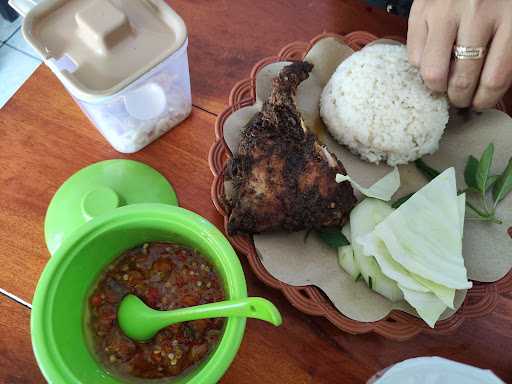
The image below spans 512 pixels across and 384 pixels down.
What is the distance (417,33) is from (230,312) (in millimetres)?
773

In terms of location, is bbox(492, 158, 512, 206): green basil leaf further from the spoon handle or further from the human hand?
the spoon handle

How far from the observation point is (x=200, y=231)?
82cm

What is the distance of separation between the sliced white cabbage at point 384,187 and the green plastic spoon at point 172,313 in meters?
0.43

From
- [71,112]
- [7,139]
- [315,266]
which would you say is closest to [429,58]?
[315,266]

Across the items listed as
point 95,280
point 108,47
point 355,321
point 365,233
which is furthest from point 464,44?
point 95,280

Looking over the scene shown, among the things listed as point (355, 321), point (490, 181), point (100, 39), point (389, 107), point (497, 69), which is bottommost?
point (355, 321)

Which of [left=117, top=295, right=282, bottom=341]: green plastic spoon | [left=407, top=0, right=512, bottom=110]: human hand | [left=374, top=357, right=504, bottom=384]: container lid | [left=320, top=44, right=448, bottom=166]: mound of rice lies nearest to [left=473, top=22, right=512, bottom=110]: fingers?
[left=407, top=0, right=512, bottom=110]: human hand

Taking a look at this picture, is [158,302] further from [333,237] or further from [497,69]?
[497,69]

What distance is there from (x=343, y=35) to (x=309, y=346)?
840 mm

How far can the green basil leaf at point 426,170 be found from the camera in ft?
3.78

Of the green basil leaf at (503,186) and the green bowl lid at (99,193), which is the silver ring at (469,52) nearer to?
the green basil leaf at (503,186)

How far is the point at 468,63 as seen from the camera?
1030 millimetres

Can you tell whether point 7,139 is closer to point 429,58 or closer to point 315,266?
point 315,266

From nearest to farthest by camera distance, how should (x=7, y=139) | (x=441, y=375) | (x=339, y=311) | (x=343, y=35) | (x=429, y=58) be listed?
1. (x=441, y=375)
2. (x=339, y=311)
3. (x=429, y=58)
4. (x=7, y=139)
5. (x=343, y=35)
